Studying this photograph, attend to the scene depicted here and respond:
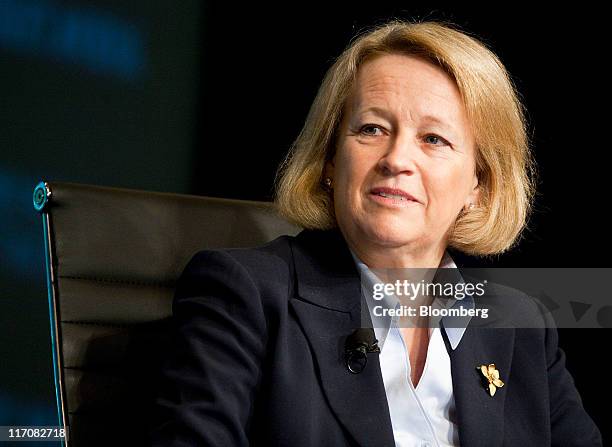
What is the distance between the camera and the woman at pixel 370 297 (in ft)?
4.14

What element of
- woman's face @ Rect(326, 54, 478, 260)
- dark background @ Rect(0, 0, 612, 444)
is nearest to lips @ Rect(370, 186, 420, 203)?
woman's face @ Rect(326, 54, 478, 260)

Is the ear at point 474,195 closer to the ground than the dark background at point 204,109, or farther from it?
closer to the ground

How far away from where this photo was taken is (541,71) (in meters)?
2.31

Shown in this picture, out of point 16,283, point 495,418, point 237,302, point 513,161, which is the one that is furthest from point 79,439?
point 16,283

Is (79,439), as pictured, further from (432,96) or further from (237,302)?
(432,96)

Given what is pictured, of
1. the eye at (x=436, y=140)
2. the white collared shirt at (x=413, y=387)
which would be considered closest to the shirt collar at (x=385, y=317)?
the white collared shirt at (x=413, y=387)

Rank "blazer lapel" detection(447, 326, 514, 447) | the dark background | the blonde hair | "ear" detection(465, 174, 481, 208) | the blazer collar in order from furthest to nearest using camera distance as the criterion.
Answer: the dark background
"ear" detection(465, 174, 481, 208)
the blonde hair
"blazer lapel" detection(447, 326, 514, 447)
the blazer collar

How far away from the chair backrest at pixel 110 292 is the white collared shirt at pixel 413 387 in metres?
0.38

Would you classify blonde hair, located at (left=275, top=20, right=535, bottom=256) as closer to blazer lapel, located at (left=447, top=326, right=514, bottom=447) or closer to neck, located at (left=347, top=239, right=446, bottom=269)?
neck, located at (left=347, top=239, right=446, bottom=269)

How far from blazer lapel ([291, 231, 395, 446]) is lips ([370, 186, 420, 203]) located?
14cm

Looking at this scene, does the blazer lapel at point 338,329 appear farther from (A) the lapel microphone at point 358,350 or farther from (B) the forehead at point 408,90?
(B) the forehead at point 408,90

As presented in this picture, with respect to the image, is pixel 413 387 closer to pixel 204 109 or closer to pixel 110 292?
pixel 110 292

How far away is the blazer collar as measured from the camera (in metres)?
1.31

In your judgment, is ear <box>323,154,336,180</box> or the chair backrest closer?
the chair backrest
